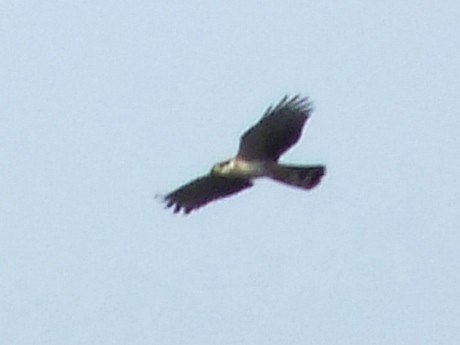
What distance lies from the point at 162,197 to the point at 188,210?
19.0 inches

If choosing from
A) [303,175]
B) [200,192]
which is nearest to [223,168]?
[200,192]

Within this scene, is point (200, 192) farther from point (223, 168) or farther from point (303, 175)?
point (303, 175)

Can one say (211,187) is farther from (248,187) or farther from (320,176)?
(320,176)

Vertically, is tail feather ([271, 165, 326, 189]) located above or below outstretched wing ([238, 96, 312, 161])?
below

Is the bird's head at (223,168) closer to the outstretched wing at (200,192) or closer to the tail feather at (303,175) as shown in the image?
the outstretched wing at (200,192)

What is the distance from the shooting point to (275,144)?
13328 millimetres

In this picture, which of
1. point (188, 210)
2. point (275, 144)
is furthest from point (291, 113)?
point (188, 210)

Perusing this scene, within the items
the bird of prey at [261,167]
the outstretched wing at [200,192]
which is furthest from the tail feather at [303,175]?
the outstretched wing at [200,192]

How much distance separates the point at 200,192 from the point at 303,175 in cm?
196

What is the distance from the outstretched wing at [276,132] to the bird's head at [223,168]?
32cm

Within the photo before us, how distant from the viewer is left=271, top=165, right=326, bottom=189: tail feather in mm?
12586

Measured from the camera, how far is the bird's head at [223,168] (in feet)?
44.7

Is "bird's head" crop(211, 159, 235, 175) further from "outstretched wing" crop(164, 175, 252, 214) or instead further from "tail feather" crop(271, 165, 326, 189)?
"tail feather" crop(271, 165, 326, 189)

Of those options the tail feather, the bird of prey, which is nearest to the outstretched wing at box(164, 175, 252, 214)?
the bird of prey
